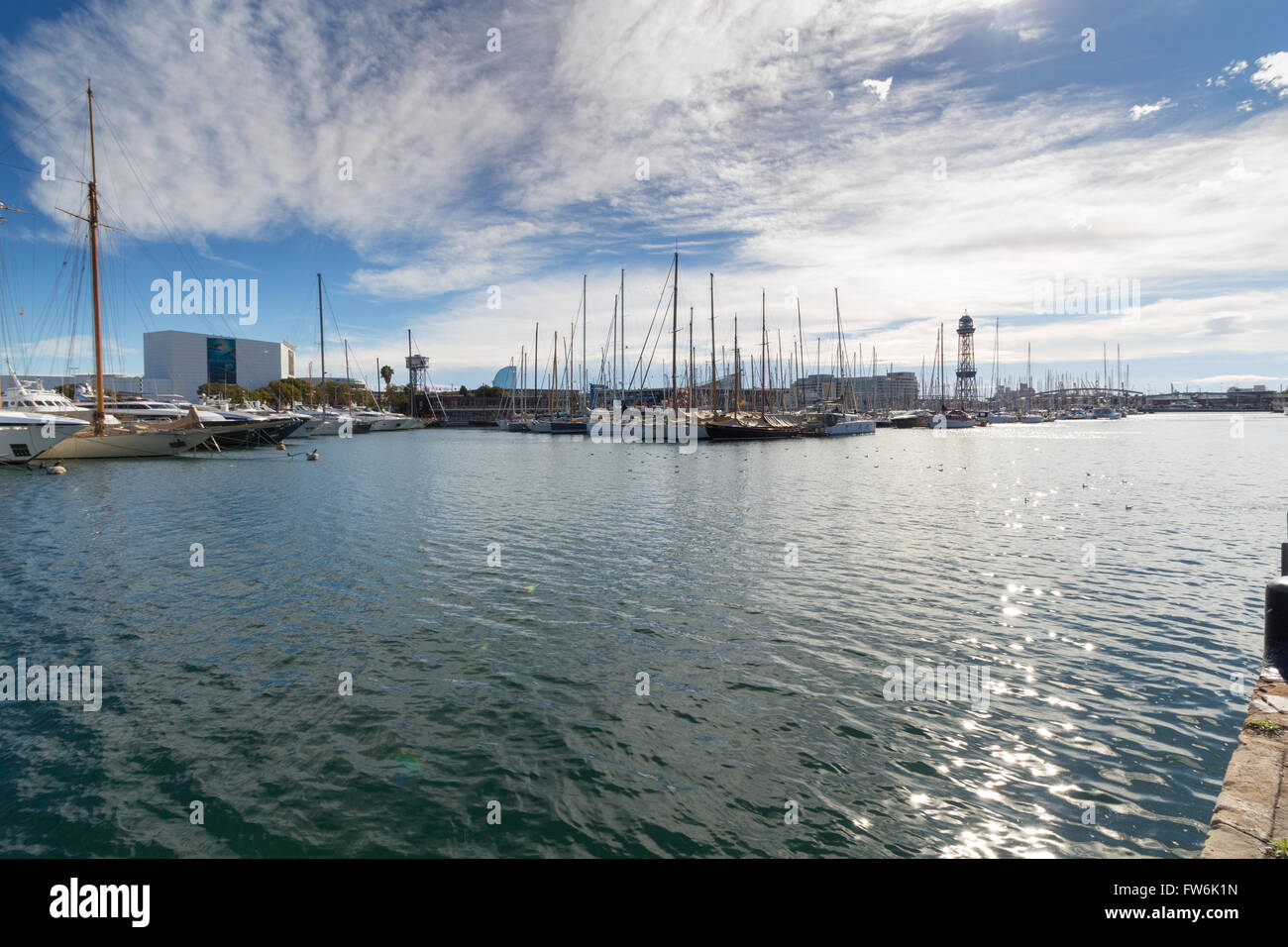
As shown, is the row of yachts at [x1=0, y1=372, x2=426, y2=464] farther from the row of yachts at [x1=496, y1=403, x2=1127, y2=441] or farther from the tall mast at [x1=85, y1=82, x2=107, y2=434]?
the row of yachts at [x1=496, y1=403, x2=1127, y2=441]

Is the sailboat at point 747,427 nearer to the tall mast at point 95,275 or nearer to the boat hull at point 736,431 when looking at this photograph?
the boat hull at point 736,431

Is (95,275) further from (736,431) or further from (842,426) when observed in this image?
(842,426)

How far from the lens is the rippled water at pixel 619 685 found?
699 centimetres

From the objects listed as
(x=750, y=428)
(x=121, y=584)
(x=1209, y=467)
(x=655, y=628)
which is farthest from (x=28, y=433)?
(x=1209, y=467)

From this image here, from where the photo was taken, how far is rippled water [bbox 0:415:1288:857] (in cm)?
699

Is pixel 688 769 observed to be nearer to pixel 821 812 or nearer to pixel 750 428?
pixel 821 812

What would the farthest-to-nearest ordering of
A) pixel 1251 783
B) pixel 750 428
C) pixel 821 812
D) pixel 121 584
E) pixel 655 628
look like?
1. pixel 750 428
2. pixel 121 584
3. pixel 655 628
4. pixel 821 812
5. pixel 1251 783

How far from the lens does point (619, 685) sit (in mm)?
10531
